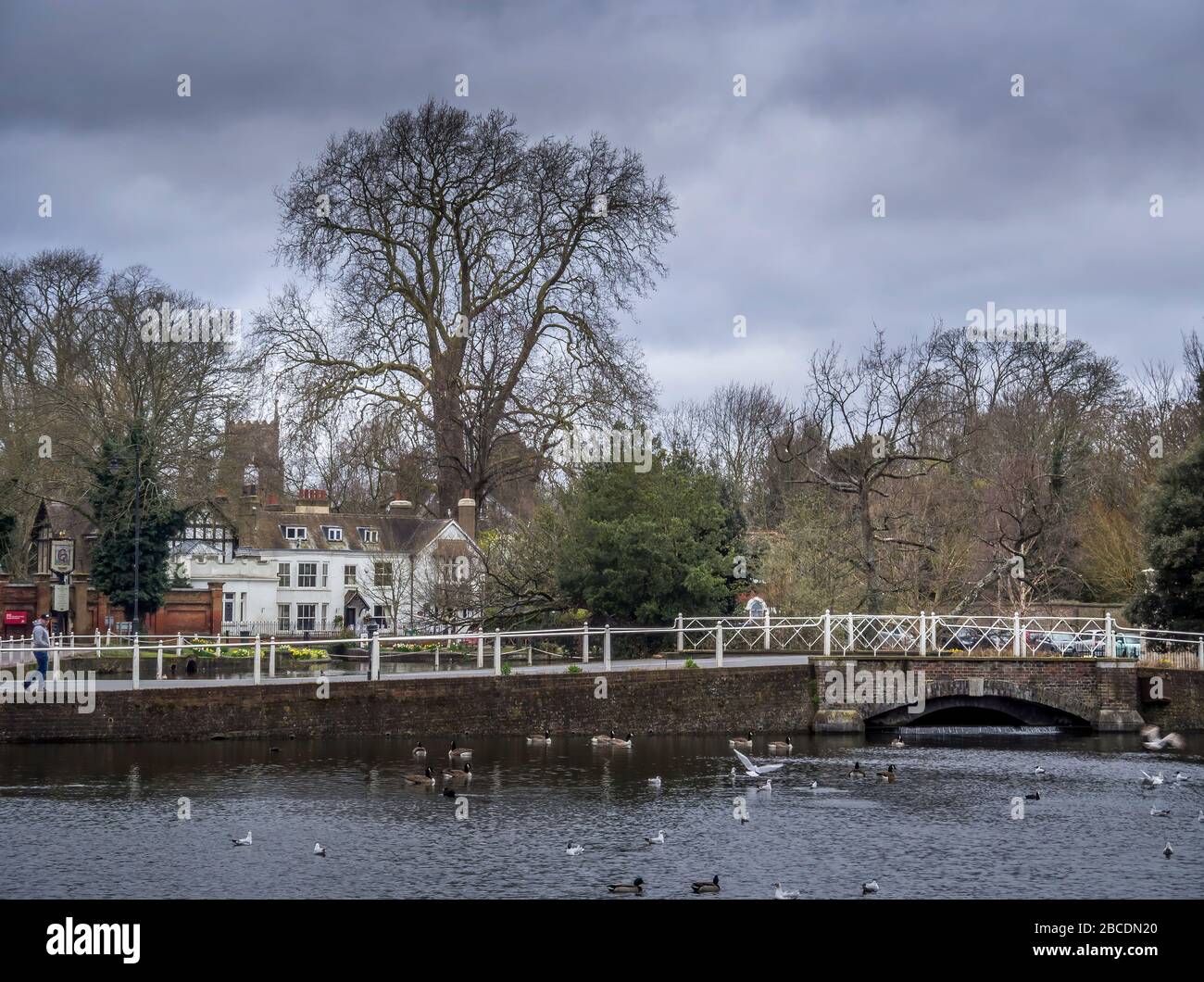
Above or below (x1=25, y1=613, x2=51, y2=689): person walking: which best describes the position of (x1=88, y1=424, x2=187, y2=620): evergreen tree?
above

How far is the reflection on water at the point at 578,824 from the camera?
19.8 metres

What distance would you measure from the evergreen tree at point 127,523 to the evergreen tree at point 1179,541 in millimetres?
31618

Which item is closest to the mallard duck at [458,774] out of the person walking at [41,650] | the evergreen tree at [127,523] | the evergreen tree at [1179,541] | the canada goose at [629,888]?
the canada goose at [629,888]

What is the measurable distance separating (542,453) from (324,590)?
22.8 m

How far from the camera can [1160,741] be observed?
1312 inches

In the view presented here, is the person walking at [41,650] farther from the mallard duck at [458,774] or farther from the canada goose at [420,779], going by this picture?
the mallard duck at [458,774]

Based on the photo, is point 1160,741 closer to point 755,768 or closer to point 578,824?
point 755,768

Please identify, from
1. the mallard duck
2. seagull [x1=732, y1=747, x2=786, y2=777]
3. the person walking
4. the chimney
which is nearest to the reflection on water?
the mallard duck

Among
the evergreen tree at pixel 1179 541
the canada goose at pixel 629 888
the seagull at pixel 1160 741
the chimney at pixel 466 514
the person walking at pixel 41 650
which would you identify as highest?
the chimney at pixel 466 514

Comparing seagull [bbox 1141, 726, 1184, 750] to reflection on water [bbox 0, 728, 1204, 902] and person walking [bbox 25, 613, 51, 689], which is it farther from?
person walking [bbox 25, 613, 51, 689]

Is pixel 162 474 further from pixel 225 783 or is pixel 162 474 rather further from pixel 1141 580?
pixel 1141 580

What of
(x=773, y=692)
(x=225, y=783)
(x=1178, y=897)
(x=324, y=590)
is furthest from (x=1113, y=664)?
(x=324, y=590)

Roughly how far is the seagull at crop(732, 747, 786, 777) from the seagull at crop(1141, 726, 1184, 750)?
9.65 meters

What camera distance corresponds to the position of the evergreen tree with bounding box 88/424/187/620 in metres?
49.7
